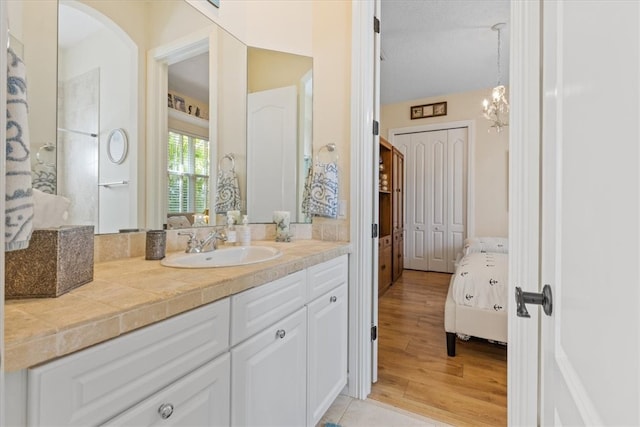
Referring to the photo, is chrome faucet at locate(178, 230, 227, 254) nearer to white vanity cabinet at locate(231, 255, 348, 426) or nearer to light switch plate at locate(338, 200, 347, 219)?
white vanity cabinet at locate(231, 255, 348, 426)

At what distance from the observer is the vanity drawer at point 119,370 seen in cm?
54

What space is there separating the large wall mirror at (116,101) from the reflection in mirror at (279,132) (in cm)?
10

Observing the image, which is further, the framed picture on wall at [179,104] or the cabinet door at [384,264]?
the cabinet door at [384,264]

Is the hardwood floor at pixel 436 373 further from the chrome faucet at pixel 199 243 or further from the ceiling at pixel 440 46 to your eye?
the ceiling at pixel 440 46

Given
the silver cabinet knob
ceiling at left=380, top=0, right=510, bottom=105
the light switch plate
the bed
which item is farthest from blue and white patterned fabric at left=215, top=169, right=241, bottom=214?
ceiling at left=380, top=0, right=510, bottom=105

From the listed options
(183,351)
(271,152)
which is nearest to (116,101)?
(271,152)

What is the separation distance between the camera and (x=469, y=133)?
4664mm

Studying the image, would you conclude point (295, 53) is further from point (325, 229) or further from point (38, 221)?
point (38, 221)

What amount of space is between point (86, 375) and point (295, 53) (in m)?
2.01
